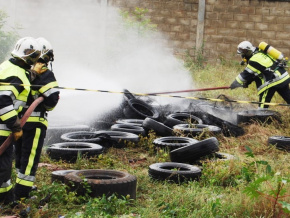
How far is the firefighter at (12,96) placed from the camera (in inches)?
201

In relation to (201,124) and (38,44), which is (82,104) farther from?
(38,44)

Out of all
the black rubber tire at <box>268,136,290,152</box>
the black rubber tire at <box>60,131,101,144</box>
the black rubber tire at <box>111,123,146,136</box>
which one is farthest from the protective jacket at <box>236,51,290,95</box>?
the black rubber tire at <box>60,131,101,144</box>

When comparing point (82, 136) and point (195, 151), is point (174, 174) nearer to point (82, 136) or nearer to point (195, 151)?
point (195, 151)

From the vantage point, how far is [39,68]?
5836 mm

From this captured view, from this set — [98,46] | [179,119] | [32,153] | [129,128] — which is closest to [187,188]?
[32,153]

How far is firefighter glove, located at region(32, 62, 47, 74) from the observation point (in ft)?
19.1

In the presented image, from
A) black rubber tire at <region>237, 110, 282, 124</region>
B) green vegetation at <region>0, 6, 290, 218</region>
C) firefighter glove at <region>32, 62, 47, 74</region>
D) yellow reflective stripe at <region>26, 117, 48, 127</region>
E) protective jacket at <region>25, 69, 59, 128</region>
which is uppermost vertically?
firefighter glove at <region>32, 62, 47, 74</region>

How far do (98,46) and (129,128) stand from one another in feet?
27.2

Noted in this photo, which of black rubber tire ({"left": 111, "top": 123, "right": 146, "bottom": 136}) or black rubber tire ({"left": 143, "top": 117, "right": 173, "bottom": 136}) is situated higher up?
black rubber tire ({"left": 143, "top": 117, "right": 173, "bottom": 136})

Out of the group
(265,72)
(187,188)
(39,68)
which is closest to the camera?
(39,68)

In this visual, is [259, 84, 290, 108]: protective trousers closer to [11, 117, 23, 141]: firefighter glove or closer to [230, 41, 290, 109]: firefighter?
[230, 41, 290, 109]: firefighter

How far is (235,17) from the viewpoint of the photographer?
17.6m

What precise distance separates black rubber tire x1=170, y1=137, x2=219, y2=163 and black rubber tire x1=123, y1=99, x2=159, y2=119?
129 inches

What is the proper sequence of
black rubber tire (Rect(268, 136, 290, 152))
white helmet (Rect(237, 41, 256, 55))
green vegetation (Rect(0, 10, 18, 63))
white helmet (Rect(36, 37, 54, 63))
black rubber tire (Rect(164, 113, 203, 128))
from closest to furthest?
white helmet (Rect(36, 37, 54, 63))
black rubber tire (Rect(268, 136, 290, 152))
black rubber tire (Rect(164, 113, 203, 128))
white helmet (Rect(237, 41, 256, 55))
green vegetation (Rect(0, 10, 18, 63))
